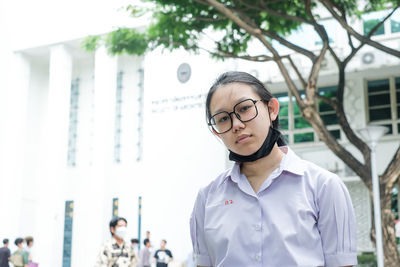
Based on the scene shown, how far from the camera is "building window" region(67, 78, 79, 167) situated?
2514 cm

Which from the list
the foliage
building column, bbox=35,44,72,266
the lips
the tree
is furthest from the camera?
building column, bbox=35,44,72,266

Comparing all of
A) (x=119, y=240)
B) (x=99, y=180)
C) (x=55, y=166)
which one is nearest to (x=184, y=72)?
(x=99, y=180)

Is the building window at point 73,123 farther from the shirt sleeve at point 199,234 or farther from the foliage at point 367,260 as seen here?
the shirt sleeve at point 199,234

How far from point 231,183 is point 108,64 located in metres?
22.1

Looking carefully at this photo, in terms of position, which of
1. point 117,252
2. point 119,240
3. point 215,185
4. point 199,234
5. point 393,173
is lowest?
point 117,252

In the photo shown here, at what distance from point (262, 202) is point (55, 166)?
74.5 ft

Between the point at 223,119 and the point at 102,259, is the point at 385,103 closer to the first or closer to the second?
the point at 102,259

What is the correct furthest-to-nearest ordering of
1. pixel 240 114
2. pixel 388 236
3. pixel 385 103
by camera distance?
pixel 385 103 → pixel 388 236 → pixel 240 114

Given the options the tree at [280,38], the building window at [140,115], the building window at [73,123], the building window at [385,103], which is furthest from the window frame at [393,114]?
the building window at [73,123]

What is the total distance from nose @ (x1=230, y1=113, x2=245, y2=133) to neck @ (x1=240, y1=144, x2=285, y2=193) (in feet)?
0.43

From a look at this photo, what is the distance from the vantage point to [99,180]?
73.3 ft

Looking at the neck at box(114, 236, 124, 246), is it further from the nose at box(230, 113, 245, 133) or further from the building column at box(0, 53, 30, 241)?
the building column at box(0, 53, 30, 241)

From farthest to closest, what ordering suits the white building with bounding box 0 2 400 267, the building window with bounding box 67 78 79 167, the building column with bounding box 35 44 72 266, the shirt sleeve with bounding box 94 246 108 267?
the building window with bounding box 67 78 79 167 → the building column with bounding box 35 44 72 266 → the white building with bounding box 0 2 400 267 → the shirt sleeve with bounding box 94 246 108 267

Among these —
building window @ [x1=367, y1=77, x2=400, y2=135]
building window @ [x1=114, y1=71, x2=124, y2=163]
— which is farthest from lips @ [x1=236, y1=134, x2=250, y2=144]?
building window @ [x1=114, y1=71, x2=124, y2=163]
